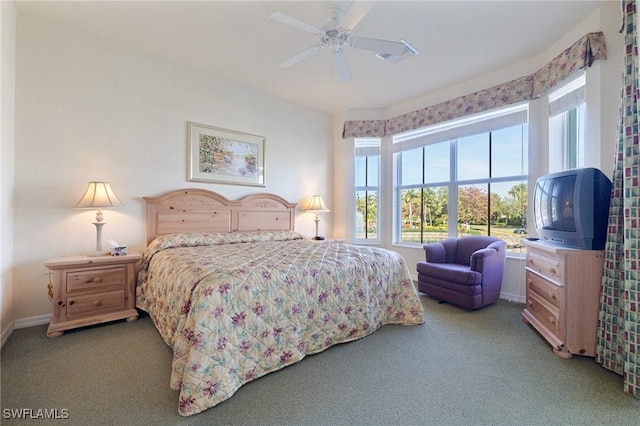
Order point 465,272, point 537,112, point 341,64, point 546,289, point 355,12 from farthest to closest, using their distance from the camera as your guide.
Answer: point 537,112, point 465,272, point 341,64, point 546,289, point 355,12

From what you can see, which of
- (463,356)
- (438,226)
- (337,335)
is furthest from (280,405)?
(438,226)

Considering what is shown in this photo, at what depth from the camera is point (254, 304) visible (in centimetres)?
182

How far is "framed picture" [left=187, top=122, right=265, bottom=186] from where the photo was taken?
141 inches

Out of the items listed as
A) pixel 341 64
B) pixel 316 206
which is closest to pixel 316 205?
pixel 316 206

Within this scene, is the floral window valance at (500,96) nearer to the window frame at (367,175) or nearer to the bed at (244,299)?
the window frame at (367,175)

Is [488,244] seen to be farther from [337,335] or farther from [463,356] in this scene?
[337,335]

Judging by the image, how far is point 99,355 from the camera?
2.10m

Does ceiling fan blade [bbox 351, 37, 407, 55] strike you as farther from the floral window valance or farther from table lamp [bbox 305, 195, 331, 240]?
table lamp [bbox 305, 195, 331, 240]

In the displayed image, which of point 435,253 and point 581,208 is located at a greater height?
point 581,208

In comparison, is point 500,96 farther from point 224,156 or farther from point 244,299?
point 244,299

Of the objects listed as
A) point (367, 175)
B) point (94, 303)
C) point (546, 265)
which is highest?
point (367, 175)

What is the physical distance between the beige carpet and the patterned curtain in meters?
0.17

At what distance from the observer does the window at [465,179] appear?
361 centimetres

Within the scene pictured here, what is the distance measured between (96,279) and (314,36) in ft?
10.5
